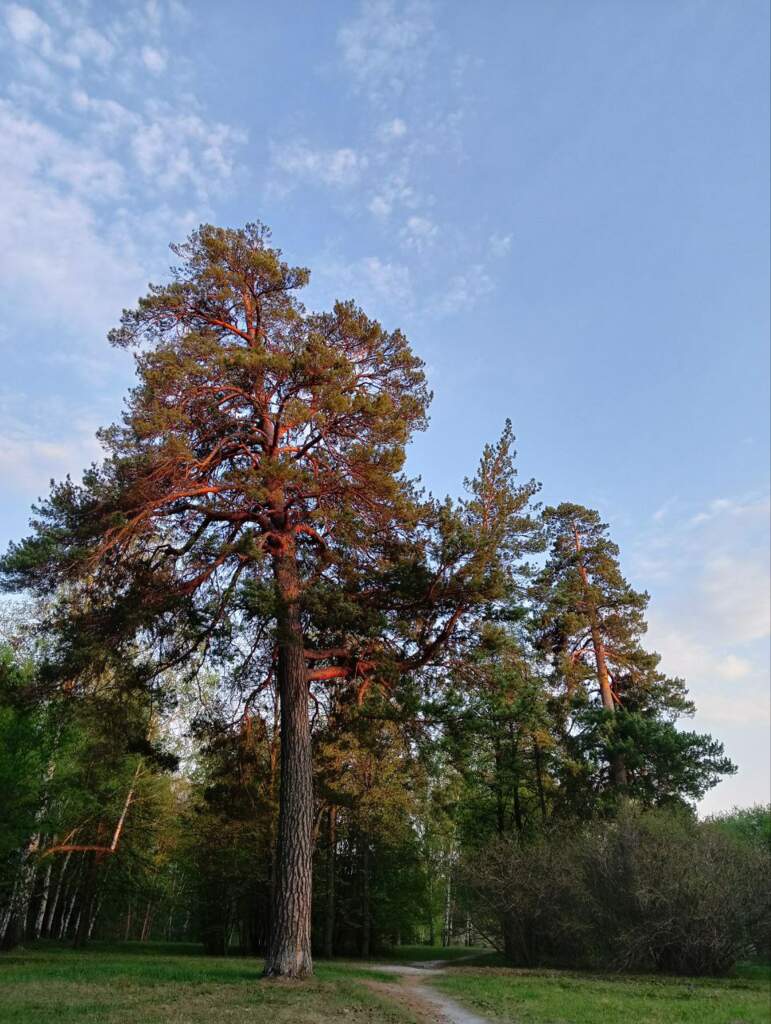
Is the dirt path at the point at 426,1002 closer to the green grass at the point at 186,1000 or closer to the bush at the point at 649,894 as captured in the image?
the green grass at the point at 186,1000

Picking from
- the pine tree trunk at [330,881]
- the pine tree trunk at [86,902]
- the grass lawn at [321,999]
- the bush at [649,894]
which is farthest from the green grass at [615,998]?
the pine tree trunk at [86,902]

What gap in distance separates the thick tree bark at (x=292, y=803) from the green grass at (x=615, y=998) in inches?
126

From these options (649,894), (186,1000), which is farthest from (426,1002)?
(649,894)

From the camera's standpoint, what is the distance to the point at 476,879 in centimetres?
1992

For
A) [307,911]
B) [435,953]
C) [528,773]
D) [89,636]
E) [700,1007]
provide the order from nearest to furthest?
[700,1007], [307,911], [89,636], [528,773], [435,953]

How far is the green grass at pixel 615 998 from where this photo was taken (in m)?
9.63

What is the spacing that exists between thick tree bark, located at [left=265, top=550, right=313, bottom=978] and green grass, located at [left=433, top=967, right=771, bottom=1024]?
319 cm

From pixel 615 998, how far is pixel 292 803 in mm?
6358

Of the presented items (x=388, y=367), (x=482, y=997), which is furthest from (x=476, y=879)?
(x=388, y=367)

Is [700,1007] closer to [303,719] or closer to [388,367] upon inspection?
[303,719]

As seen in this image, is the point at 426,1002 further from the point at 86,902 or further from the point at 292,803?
the point at 86,902

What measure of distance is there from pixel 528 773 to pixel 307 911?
66.7ft

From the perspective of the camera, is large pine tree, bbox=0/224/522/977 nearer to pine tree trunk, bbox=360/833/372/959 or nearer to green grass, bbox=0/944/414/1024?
green grass, bbox=0/944/414/1024

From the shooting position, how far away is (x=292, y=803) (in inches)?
467
